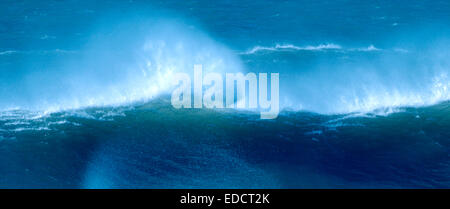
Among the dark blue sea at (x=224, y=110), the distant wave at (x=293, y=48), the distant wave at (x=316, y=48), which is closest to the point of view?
the dark blue sea at (x=224, y=110)

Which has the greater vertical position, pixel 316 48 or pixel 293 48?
pixel 293 48

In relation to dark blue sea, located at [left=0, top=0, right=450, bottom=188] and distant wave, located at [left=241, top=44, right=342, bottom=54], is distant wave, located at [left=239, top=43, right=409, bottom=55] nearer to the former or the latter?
distant wave, located at [left=241, top=44, right=342, bottom=54]

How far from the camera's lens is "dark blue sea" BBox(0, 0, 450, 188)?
59844mm

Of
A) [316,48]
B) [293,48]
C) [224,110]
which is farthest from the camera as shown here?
[293,48]

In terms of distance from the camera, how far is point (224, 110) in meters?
70.4

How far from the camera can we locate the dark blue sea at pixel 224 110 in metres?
59.8

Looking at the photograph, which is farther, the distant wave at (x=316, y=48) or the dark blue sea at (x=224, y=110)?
the distant wave at (x=316, y=48)

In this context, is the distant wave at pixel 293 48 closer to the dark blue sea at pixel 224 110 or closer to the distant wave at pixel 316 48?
the distant wave at pixel 316 48

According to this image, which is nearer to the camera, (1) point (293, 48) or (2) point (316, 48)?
(2) point (316, 48)

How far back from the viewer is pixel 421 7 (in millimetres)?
88688

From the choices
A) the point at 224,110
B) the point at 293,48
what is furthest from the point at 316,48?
the point at 224,110

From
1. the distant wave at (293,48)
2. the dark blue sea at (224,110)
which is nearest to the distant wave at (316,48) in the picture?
the distant wave at (293,48)

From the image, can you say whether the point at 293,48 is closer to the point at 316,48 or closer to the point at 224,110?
the point at 316,48

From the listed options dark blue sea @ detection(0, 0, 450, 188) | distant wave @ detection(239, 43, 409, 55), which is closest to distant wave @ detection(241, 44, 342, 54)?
distant wave @ detection(239, 43, 409, 55)
